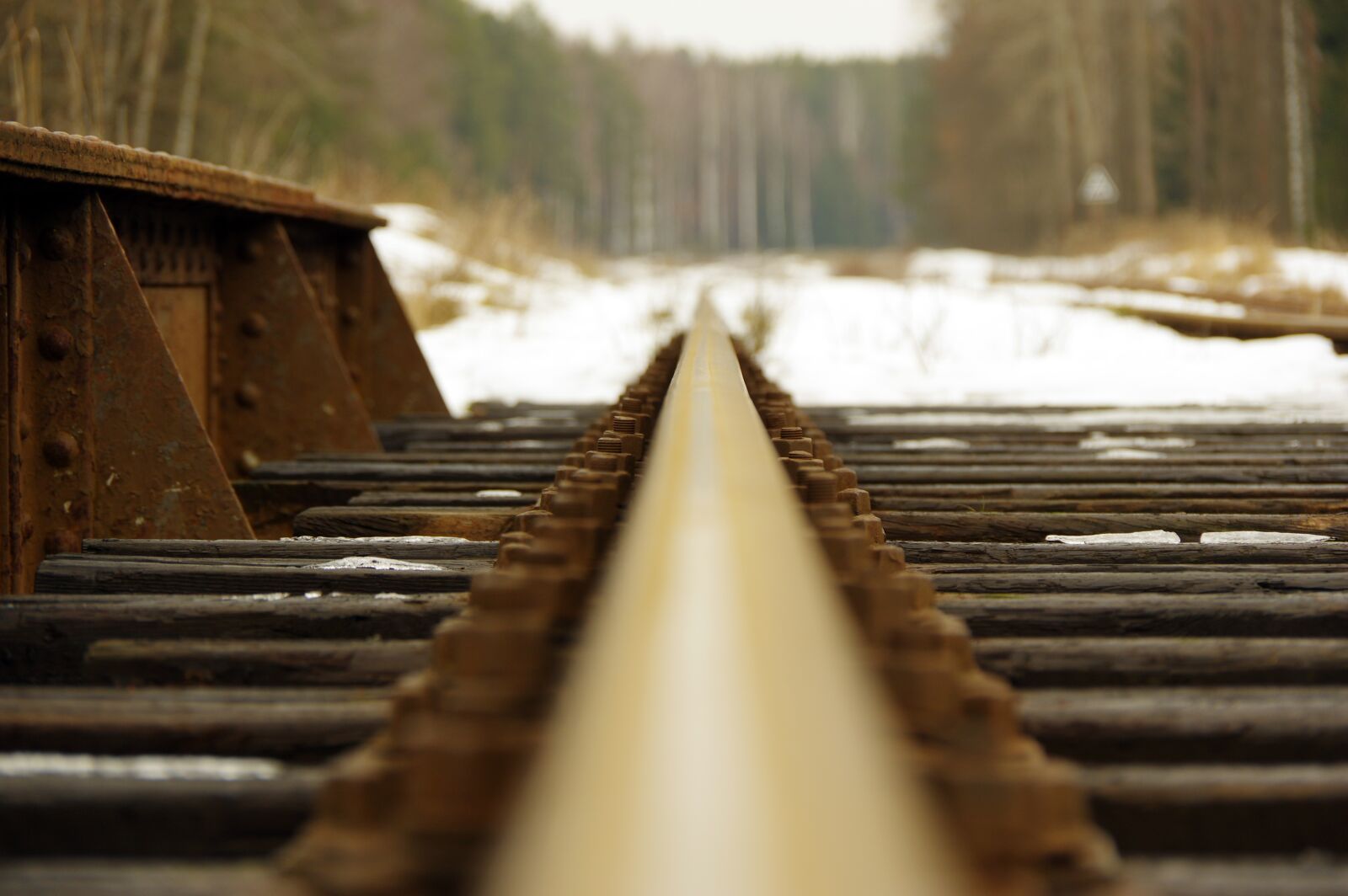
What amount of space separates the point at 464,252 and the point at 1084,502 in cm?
1055

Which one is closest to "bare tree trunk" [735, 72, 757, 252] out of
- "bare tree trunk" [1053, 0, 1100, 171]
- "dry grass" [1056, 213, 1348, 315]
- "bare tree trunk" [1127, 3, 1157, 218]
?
"bare tree trunk" [1127, 3, 1157, 218]

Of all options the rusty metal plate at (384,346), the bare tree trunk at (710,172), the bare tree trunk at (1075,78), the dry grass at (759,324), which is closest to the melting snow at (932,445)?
the rusty metal plate at (384,346)

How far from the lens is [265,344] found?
4.46 m

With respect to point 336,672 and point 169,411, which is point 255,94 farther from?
point 336,672

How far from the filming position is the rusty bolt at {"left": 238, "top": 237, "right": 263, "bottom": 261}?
4.45m

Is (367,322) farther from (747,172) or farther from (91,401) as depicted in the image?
(747,172)

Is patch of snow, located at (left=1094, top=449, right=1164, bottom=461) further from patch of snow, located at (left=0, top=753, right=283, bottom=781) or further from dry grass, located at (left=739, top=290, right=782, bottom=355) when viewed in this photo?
dry grass, located at (left=739, top=290, right=782, bottom=355)

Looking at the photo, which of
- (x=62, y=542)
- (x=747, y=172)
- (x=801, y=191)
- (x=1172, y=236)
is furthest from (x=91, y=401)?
(x=801, y=191)

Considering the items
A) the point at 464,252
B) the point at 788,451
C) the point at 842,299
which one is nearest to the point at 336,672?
the point at 788,451

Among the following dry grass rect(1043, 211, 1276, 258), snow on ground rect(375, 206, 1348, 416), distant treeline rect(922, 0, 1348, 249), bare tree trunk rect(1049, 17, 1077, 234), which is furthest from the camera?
bare tree trunk rect(1049, 17, 1077, 234)

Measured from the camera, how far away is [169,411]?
3.24m

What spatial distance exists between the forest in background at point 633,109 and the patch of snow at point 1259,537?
3742 millimetres

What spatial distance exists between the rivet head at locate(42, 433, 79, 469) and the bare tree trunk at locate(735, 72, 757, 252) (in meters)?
86.3

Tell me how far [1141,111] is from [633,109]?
53.0m
